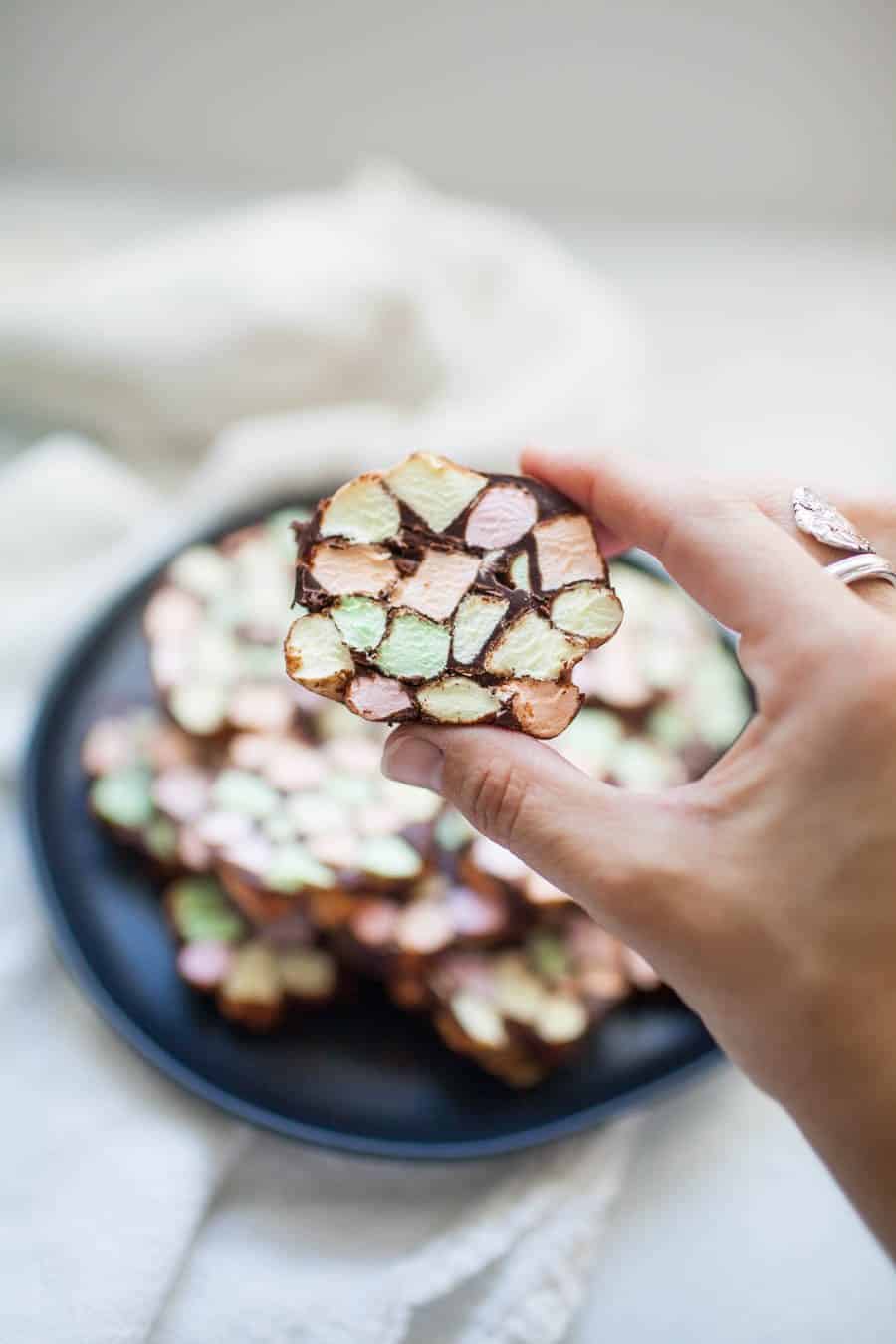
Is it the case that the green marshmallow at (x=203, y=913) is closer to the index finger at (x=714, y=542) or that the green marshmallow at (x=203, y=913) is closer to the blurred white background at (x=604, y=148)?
the index finger at (x=714, y=542)

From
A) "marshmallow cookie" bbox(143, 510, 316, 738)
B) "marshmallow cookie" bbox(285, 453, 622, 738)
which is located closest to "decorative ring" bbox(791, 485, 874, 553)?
"marshmallow cookie" bbox(285, 453, 622, 738)

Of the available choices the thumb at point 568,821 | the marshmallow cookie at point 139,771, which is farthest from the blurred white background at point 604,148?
the thumb at point 568,821

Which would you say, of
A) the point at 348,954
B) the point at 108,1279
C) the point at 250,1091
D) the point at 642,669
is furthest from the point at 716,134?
the point at 108,1279

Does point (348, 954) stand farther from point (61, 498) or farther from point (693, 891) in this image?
point (61, 498)

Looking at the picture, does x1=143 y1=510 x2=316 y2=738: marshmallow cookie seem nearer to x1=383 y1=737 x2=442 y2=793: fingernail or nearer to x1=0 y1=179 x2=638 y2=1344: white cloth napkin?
x1=0 y1=179 x2=638 y2=1344: white cloth napkin

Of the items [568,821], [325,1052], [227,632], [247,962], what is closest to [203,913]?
[247,962]

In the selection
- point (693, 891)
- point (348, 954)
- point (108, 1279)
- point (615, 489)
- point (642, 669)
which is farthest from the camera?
point (642, 669)

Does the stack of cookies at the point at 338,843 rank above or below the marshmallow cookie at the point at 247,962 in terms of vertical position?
above
